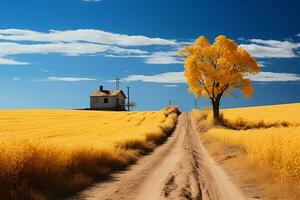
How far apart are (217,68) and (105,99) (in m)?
80.4

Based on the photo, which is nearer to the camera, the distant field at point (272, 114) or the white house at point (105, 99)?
the distant field at point (272, 114)

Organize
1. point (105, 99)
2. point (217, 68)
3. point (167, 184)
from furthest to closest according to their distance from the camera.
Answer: point (105, 99)
point (217, 68)
point (167, 184)

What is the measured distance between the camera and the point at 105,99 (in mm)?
140250

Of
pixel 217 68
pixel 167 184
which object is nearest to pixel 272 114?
pixel 217 68

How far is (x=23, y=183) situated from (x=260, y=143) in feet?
37.1

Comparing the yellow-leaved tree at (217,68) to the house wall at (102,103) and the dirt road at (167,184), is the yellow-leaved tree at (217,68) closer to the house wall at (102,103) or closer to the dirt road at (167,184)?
the dirt road at (167,184)

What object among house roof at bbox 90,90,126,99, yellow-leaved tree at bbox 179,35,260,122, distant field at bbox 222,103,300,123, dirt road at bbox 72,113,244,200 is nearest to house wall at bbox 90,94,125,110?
house roof at bbox 90,90,126,99

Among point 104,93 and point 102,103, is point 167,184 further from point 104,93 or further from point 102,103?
point 102,103

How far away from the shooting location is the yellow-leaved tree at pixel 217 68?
62.7 m

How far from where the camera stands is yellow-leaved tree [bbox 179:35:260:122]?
2468 inches

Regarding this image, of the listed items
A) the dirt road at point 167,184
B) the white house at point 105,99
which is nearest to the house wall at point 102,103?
the white house at point 105,99

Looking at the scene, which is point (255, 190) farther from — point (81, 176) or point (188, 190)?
point (81, 176)

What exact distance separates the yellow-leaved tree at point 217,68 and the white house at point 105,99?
7591 cm

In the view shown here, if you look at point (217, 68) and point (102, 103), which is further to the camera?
point (102, 103)
